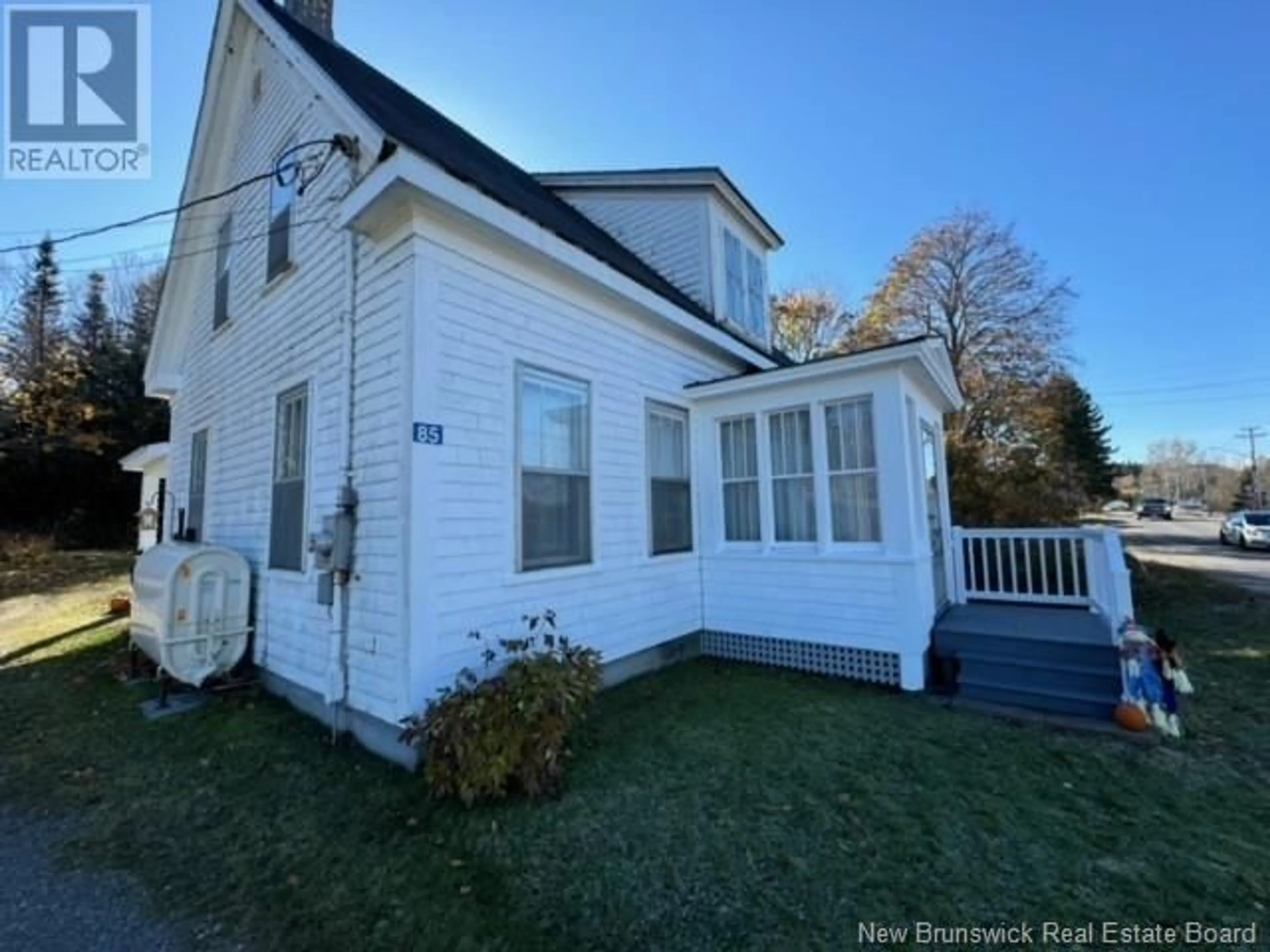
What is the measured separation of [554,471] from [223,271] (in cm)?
602

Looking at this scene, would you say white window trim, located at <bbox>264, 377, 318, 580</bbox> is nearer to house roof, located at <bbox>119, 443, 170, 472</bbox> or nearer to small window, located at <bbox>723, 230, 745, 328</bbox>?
small window, located at <bbox>723, 230, 745, 328</bbox>

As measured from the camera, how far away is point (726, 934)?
2.38 meters

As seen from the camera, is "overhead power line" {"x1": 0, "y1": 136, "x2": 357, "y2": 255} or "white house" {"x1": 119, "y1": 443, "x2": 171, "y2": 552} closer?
"overhead power line" {"x1": 0, "y1": 136, "x2": 357, "y2": 255}

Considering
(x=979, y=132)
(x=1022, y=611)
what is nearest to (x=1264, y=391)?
(x=979, y=132)

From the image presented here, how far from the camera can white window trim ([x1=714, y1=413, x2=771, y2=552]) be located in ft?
21.8

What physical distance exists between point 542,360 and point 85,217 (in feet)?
22.2

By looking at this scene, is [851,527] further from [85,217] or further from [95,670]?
[85,217]

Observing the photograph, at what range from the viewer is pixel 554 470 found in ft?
16.7

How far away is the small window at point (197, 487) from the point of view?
760 cm

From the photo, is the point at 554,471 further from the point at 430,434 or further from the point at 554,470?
the point at 430,434

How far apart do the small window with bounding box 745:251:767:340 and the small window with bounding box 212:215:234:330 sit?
7875 millimetres

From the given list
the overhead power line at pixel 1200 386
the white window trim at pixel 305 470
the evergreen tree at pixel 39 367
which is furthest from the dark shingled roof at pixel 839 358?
the overhead power line at pixel 1200 386

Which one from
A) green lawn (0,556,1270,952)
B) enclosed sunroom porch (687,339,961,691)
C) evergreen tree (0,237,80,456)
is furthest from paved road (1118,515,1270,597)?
evergreen tree (0,237,80,456)

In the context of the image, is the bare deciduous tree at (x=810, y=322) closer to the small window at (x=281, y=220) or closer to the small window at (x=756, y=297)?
the small window at (x=756, y=297)
